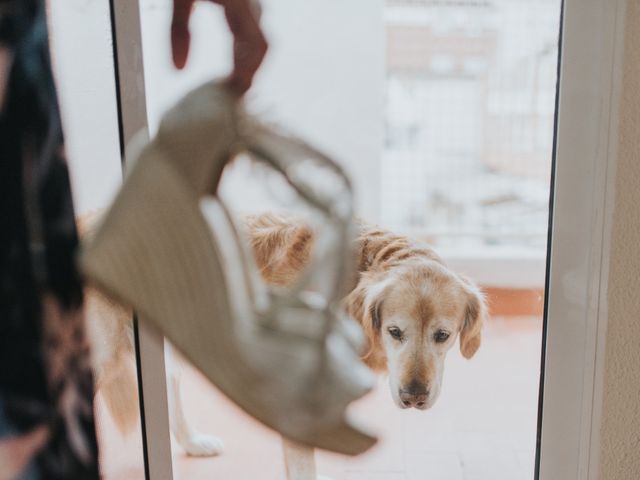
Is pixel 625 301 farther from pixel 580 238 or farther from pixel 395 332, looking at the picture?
pixel 395 332

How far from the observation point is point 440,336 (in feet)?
2.83

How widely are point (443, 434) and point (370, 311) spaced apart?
0.25 metres

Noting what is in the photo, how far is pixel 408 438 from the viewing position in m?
0.94

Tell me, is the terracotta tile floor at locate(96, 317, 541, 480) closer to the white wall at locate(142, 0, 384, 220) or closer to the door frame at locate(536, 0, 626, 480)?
the door frame at locate(536, 0, 626, 480)

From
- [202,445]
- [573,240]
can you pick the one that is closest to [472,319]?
[573,240]

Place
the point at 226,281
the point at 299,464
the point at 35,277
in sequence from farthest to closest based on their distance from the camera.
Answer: the point at 299,464
the point at 35,277
the point at 226,281

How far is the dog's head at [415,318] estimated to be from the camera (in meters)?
0.85

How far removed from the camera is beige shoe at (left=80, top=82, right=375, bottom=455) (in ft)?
1.08

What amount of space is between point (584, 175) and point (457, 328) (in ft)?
0.91

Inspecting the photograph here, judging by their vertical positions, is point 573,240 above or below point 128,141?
below

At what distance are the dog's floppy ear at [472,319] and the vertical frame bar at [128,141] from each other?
42 cm

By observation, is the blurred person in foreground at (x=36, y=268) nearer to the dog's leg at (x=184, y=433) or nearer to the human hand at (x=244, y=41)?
the human hand at (x=244, y=41)

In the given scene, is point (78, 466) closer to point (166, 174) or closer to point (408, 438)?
point (166, 174)

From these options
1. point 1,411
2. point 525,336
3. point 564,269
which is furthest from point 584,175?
point 1,411
